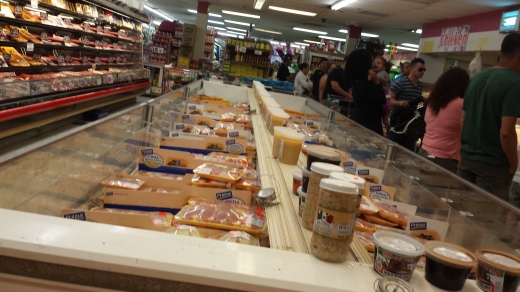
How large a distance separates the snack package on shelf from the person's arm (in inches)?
84.4

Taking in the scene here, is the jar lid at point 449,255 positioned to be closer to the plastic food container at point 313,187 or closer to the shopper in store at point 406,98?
the plastic food container at point 313,187

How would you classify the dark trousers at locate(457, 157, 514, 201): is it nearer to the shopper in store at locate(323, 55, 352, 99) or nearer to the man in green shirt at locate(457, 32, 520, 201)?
the man in green shirt at locate(457, 32, 520, 201)

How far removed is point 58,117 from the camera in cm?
639

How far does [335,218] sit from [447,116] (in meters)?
3.18

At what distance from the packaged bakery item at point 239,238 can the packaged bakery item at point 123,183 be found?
65cm

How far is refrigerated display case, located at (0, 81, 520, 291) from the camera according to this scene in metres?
1.01

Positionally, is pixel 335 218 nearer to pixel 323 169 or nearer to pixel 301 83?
pixel 323 169

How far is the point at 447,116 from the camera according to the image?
→ 388cm

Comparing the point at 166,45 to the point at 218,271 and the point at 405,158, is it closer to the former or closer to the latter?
the point at 405,158

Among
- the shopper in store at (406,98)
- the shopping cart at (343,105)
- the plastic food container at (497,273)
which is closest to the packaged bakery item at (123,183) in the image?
the plastic food container at (497,273)

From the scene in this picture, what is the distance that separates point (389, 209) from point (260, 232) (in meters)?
0.68

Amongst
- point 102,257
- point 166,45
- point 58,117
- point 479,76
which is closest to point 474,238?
point 102,257

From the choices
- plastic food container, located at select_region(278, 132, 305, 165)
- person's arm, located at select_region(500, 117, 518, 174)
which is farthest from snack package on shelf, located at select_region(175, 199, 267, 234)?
person's arm, located at select_region(500, 117, 518, 174)

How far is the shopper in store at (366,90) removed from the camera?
5012 mm
